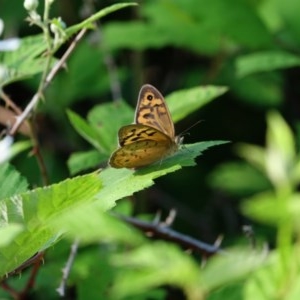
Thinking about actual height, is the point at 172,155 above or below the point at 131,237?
below

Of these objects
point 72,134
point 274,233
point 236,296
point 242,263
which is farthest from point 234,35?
point 242,263

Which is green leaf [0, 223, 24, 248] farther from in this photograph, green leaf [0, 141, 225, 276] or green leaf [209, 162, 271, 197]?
green leaf [209, 162, 271, 197]

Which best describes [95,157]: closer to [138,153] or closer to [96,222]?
[138,153]

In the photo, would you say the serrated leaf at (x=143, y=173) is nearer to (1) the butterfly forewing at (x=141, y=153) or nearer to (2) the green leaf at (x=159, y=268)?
(1) the butterfly forewing at (x=141, y=153)

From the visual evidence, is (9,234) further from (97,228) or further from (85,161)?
(85,161)

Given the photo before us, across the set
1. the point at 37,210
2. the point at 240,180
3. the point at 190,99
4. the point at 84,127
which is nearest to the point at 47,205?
the point at 37,210

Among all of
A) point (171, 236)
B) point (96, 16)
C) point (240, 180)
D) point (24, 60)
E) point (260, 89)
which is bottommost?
point (240, 180)

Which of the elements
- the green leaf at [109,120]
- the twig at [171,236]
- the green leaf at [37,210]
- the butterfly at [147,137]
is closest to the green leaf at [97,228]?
the green leaf at [37,210]
